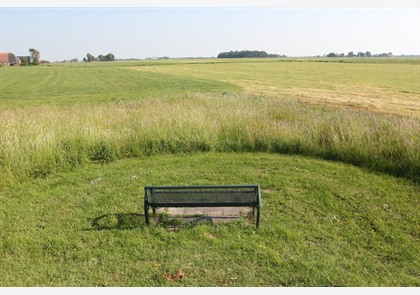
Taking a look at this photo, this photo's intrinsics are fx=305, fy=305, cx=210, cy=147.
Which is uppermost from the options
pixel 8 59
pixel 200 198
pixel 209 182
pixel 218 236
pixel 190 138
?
pixel 8 59

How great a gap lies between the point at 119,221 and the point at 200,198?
1374 mm

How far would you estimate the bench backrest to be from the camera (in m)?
4.50

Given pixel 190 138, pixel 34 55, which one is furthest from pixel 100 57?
pixel 190 138

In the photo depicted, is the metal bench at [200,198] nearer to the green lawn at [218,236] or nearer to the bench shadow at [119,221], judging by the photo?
the bench shadow at [119,221]

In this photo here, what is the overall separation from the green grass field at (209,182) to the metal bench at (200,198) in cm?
39

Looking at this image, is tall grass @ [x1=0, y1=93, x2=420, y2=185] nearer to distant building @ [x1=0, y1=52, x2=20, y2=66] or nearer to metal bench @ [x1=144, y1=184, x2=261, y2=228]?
metal bench @ [x1=144, y1=184, x2=261, y2=228]

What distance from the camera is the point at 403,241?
4344mm

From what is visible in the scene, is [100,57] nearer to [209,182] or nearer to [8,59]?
[8,59]

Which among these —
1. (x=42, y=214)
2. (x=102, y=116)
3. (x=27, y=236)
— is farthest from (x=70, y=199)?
(x=102, y=116)

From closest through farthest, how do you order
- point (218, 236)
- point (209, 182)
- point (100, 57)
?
1. point (218, 236)
2. point (209, 182)
3. point (100, 57)

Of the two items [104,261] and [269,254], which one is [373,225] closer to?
[269,254]

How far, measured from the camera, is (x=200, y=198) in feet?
15.2

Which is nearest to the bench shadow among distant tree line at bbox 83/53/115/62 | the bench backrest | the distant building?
the bench backrest

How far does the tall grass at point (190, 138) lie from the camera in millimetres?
7008
